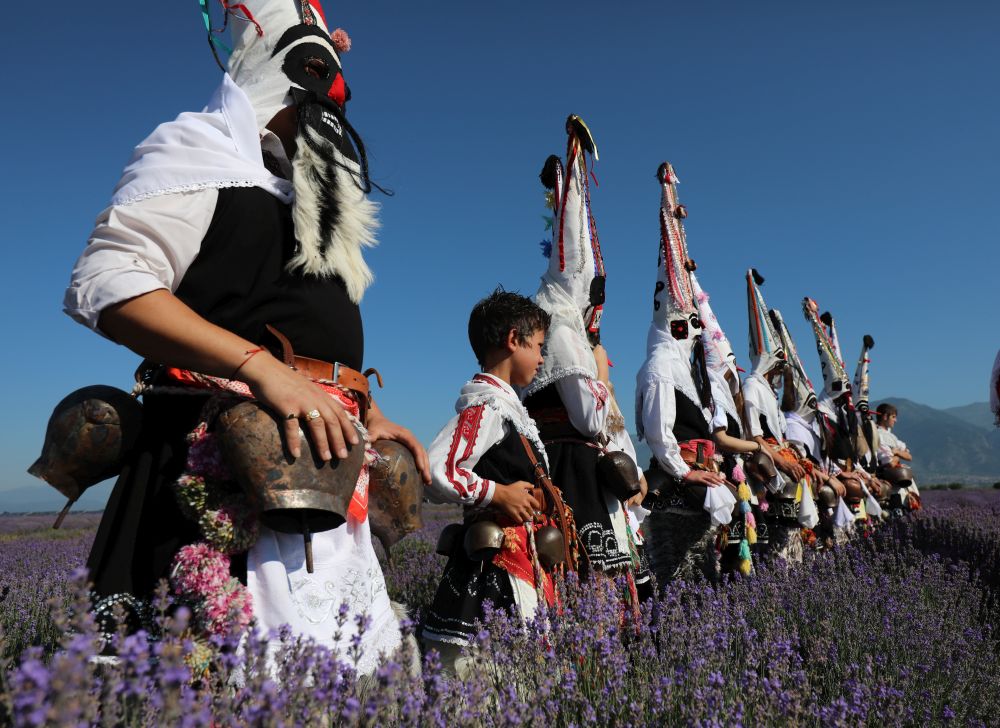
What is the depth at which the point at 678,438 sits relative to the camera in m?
5.20

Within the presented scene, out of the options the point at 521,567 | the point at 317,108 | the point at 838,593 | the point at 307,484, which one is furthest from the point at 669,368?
the point at 307,484

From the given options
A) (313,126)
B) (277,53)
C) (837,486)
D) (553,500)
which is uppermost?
(277,53)

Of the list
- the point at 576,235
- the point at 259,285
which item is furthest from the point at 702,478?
the point at 259,285

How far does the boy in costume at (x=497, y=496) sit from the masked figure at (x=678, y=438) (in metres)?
1.79

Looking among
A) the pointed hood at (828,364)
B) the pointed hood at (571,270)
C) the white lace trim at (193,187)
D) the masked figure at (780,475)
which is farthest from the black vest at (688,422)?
the pointed hood at (828,364)

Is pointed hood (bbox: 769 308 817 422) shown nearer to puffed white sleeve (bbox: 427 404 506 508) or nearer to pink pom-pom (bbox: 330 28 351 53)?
puffed white sleeve (bbox: 427 404 506 508)

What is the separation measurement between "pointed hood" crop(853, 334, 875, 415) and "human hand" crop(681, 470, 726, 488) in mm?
9151

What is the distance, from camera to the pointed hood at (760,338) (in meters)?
8.44

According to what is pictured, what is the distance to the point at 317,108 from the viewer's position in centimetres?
170

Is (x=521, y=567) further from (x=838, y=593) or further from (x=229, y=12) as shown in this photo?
(x=838, y=593)

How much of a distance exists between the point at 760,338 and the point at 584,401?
5.89m

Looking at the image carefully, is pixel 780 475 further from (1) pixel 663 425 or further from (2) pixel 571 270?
(2) pixel 571 270

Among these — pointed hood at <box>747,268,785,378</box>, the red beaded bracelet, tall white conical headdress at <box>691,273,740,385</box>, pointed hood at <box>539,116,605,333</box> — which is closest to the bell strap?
pointed hood at <box>539,116,605,333</box>

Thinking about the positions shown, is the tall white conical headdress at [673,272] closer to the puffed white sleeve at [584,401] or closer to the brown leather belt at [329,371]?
the puffed white sleeve at [584,401]
